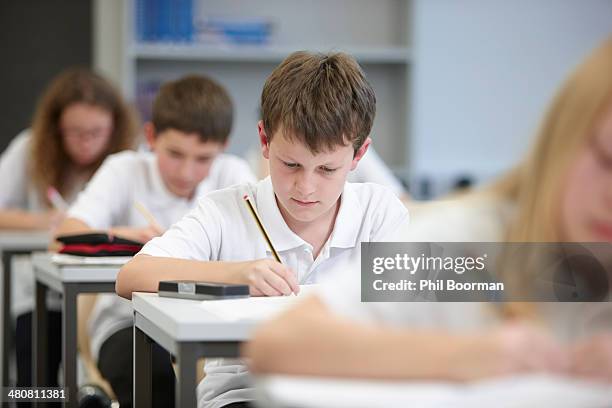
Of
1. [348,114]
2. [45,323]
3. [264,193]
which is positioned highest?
[348,114]

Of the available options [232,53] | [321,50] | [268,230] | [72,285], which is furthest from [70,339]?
[321,50]

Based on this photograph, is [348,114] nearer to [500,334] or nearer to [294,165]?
[294,165]

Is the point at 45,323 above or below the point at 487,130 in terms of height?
below

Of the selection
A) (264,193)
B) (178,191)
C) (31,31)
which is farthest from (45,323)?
(31,31)

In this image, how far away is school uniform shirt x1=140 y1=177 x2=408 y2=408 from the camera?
5.78 feet

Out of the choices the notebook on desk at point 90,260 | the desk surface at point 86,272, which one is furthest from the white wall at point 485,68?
the desk surface at point 86,272

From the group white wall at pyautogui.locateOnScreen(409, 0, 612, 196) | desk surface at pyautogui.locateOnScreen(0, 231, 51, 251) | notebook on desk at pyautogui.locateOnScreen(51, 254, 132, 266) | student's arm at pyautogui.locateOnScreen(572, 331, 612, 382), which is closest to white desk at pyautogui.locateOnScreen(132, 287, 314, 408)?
student's arm at pyautogui.locateOnScreen(572, 331, 612, 382)

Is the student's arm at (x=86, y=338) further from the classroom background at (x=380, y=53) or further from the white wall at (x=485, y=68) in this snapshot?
the white wall at (x=485, y=68)

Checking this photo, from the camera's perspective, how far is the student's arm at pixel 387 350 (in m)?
0.79

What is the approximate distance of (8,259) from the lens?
128 inches

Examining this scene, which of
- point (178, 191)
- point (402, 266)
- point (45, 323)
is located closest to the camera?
point (402, 266)

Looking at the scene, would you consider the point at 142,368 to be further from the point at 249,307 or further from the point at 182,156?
the point at 182,156

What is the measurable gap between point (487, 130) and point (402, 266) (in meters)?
4.24

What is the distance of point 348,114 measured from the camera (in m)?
1.76
